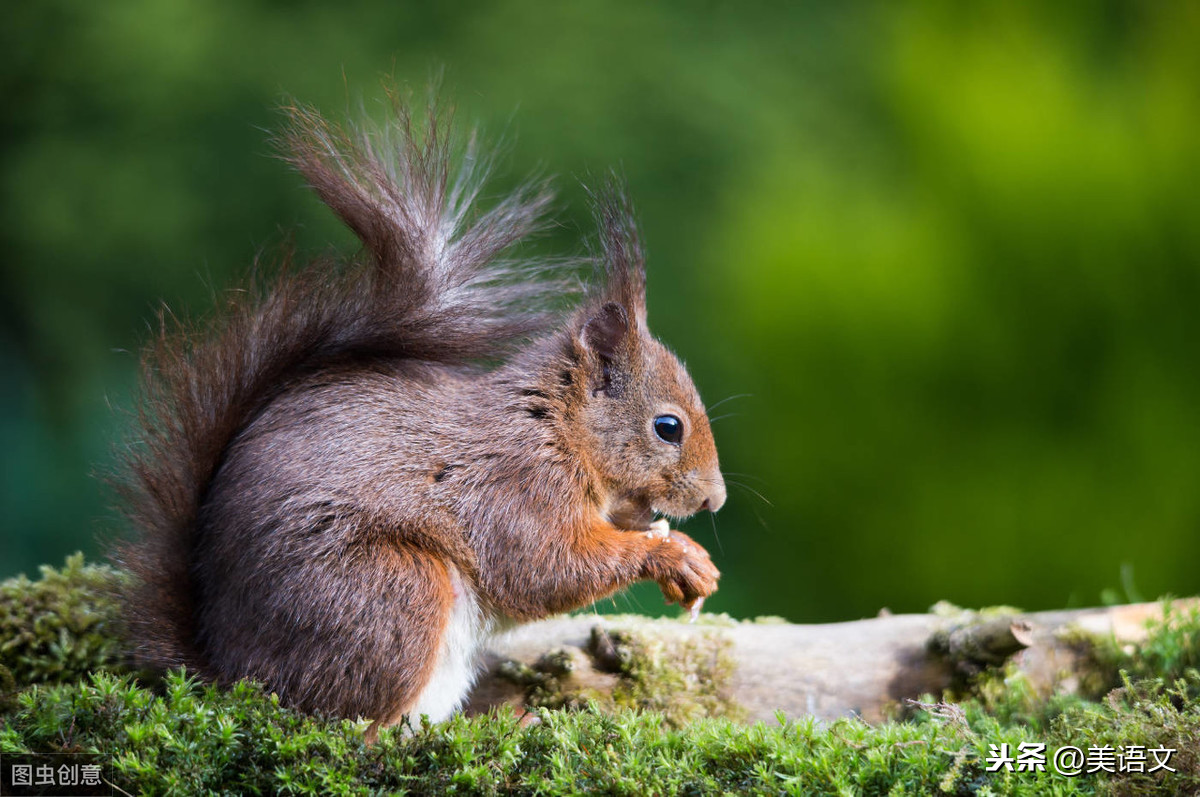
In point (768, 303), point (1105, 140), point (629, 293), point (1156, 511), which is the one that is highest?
point (1105, 140)

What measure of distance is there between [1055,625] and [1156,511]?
1411mm

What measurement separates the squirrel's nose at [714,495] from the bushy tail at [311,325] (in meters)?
0.60

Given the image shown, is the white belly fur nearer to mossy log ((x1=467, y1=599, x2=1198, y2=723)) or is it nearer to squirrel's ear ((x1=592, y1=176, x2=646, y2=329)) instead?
mossy log ((x1=467, y1=599, x2=1198, y2=723))

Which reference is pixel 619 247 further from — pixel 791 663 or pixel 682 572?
pixel 791 663

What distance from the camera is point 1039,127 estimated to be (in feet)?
13.4

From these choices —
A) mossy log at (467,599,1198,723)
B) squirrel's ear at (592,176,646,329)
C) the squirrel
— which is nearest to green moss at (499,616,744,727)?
mossy log at (467,599,1198,723)

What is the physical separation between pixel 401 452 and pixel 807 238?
2319 mm

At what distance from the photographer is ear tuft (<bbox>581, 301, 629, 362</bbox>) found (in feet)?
7.83

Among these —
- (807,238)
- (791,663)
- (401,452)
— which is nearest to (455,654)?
(401,452)

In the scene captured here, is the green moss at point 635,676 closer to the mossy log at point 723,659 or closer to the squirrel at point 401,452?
the mossy log at point 723,659

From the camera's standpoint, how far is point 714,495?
241cm

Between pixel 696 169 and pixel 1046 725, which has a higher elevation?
pixel 696 169

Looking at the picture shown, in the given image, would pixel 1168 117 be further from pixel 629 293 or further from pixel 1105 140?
pixel 629 293

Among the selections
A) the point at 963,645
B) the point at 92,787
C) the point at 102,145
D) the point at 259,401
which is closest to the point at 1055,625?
the point at 963,645
